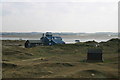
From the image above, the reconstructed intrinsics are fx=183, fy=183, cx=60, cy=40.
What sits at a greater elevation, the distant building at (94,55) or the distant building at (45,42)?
the distant building at (45,42)

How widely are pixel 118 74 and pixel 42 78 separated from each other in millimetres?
8575

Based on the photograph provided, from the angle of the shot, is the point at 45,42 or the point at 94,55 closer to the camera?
the point at 94,55

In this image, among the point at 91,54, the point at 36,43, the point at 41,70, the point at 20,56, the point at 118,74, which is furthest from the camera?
the point at 36,43

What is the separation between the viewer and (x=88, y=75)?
67.2 ft

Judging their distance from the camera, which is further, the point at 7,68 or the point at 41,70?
the point at 7,68

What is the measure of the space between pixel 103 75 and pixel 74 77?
3494 millimetres

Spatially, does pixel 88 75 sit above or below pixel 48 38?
below

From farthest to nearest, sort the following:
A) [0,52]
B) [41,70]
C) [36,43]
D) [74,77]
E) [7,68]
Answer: [36,43] < [0,52] < [7,68] < [41,70] < [74,77]

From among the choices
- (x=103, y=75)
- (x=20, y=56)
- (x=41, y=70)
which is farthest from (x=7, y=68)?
(x=103, y=75)

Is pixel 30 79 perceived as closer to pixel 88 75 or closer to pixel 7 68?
pixel 88 75

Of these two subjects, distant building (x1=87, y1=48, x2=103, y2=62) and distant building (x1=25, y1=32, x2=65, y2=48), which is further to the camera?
distant building (x1=25, y1=32, x2=65, y2=48)

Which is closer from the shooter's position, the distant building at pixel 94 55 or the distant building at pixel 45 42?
the distant building at pixel 94 55

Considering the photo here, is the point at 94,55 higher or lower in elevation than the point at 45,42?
lower

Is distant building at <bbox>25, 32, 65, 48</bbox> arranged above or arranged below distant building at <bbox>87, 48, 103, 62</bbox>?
above
